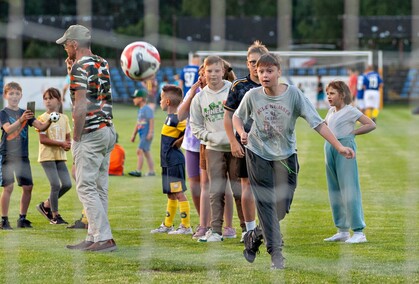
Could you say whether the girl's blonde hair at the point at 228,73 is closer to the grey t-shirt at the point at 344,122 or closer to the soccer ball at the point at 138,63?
the soccer ball at the point at 138,63

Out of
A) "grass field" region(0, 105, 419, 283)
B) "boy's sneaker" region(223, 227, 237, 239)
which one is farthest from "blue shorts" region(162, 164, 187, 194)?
"boy's sneaker" region(223, 227, 237, 239)

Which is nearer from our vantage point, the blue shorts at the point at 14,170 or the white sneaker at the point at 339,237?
the white sneaker at the point at 339,237

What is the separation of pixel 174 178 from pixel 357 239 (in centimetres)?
169

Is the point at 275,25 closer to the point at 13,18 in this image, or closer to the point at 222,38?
the point at 222,38

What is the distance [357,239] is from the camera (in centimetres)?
769

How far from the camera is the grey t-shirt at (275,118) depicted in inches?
254

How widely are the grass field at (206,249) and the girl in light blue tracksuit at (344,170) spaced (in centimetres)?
20

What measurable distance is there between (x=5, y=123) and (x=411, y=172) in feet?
23.2

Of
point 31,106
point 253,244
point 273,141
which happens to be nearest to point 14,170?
point 31,106

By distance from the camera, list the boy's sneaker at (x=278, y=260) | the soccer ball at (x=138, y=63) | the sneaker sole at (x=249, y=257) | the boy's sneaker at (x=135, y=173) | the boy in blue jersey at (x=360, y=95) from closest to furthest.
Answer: the boy's sneaker at (x=278, y=260), the sneaker sole at (x=249, y=257), the soccer ball at (x=138, y=63), the boy's sneaker at (x=135, y=173), the boy in blue jersey at (x=360, y=95)

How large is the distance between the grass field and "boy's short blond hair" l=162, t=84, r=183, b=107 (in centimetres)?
119

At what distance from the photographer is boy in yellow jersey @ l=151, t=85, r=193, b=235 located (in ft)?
27.0

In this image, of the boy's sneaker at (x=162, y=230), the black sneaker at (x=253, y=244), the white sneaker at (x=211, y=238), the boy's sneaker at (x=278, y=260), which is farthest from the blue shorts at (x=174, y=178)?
the boy's sneaker at (x=278, y=260)

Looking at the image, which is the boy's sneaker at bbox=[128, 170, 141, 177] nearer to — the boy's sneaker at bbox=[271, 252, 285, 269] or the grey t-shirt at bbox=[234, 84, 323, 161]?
the grey t-shirt at bbox=[234, 84, 323, 161]
